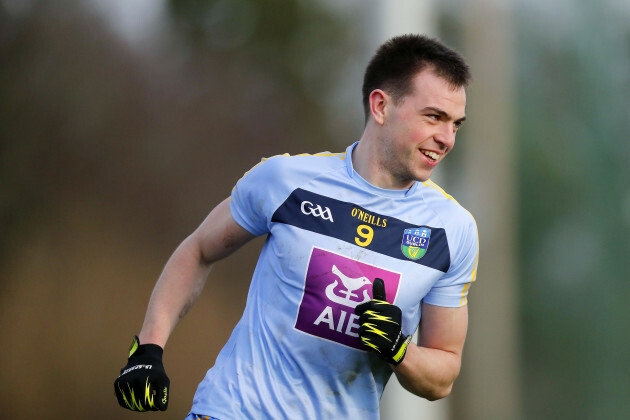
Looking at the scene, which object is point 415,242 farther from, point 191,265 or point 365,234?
point 191,265

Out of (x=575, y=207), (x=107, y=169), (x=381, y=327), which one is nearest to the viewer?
(x=381, y=327)

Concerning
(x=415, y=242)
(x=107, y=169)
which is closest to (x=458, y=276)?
(x=415, y=242)

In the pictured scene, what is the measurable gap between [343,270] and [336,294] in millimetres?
86

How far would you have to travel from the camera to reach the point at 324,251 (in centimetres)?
257

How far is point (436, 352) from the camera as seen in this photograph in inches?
102

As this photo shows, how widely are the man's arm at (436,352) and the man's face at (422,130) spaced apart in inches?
19.0

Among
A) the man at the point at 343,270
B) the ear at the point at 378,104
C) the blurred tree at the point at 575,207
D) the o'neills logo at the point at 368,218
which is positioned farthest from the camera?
the blurred tree at the point at 575,207

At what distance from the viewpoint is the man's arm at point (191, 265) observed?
2717 millimetres

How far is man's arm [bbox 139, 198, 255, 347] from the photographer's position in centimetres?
272

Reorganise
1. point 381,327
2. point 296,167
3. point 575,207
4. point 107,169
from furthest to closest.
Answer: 1. point 107,169
2. point 575,207
3. point 296,167
4. point 381,327

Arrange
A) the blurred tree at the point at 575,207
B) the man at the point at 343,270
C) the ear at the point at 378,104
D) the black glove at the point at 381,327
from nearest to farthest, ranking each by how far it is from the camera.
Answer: the black glove at the point at 381,327, the man at the point at 343,270, the ear at the point at 378,104, the blurred tree at the point at 575,207

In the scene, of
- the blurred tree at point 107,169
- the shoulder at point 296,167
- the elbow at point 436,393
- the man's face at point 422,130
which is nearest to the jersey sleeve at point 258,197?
the shoulder at point 296,167

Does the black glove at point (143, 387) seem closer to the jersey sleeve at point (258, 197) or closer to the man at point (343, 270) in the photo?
the man at point (343, 270)

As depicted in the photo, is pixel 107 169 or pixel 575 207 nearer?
pixel 575 207
